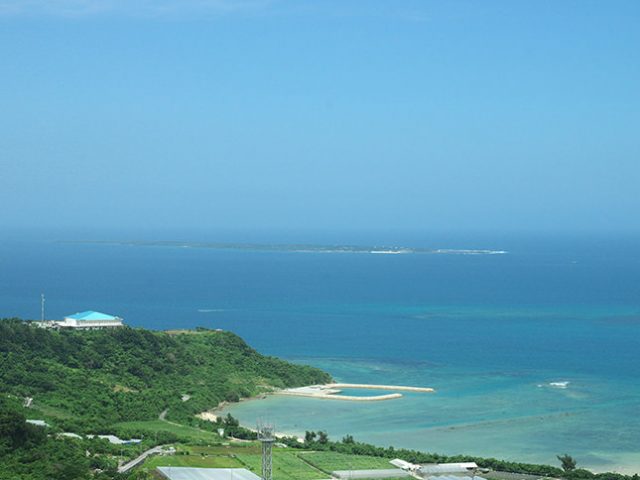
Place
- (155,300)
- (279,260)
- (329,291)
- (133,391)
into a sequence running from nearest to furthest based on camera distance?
(133,391), (155,300), (329,291), (279,260)

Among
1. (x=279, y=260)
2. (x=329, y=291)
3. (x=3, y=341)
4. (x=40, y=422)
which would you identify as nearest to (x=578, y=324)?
(x=329, y=291)

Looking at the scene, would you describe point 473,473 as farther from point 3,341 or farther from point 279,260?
point 279,260

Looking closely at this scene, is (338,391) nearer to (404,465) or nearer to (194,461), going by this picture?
(404,465)

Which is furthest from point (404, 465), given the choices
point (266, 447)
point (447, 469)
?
point (266, 447)

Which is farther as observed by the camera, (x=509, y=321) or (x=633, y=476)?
(x=509, y=321)

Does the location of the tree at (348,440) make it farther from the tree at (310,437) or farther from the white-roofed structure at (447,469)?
the white-roofed structure at (447,469)

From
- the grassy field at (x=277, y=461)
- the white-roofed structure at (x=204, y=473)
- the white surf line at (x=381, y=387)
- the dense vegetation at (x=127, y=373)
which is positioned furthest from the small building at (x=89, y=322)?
the white-roofed structure at (x=204, y=473)
